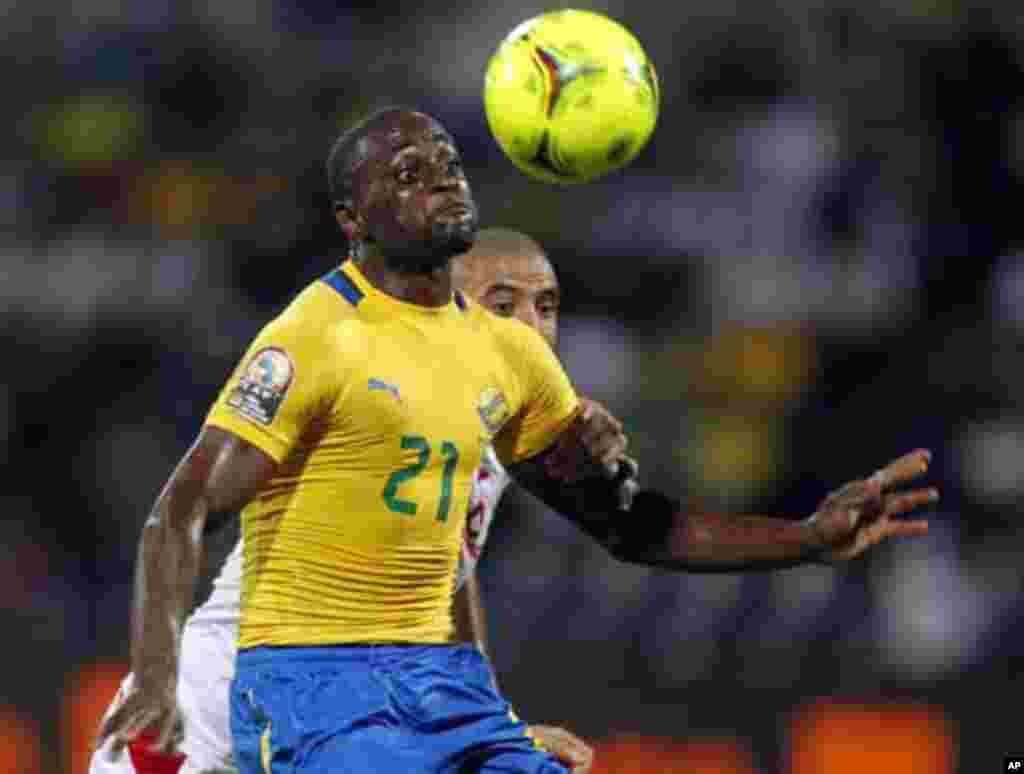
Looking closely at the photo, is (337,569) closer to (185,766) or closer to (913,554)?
(185,766)

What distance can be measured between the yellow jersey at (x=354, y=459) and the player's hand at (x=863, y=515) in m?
1.00

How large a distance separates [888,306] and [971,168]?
94 cm

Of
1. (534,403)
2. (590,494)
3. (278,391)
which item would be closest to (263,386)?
(278,391)

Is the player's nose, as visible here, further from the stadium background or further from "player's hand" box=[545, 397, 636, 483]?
the stadium background

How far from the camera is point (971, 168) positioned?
1029cm

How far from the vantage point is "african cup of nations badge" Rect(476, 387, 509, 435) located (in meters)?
5.03

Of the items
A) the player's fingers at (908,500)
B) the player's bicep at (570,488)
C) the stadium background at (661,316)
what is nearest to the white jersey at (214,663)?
the player's bicep at (570,488)

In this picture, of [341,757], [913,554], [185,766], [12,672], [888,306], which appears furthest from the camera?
[888,306]

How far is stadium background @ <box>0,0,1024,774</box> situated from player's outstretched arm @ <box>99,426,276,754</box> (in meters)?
3.60

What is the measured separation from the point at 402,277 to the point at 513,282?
1.47 metres

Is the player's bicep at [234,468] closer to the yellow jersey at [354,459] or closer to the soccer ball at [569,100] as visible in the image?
the yellow jersey at [354,459]

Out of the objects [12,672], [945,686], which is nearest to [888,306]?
[945,686]

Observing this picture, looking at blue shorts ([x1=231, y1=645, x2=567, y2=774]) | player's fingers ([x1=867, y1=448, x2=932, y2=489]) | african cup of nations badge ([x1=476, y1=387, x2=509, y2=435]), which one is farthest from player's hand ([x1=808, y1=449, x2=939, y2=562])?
blue shorts ([x1=231, y1=645, x2=567, y2=774])

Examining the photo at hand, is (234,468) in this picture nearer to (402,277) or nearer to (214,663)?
(402,277)
